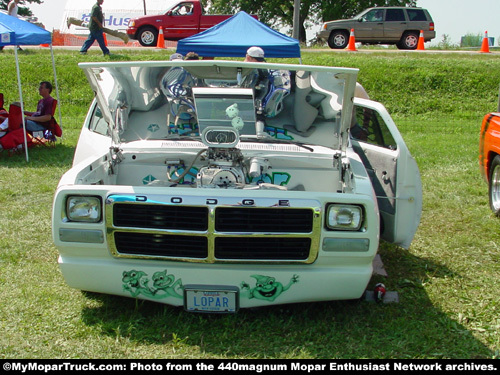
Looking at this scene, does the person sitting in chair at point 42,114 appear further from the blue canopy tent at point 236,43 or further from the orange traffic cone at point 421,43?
the orange traffic cone at point 421,43

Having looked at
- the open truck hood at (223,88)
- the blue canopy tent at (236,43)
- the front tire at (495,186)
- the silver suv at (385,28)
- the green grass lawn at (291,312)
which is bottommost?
the green grass lawn at (291,312)

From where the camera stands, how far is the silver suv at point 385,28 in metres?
21.6

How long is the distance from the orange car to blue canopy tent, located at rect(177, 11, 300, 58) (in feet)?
17.0

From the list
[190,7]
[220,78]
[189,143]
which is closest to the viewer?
[220,78]

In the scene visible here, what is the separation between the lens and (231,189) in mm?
3580

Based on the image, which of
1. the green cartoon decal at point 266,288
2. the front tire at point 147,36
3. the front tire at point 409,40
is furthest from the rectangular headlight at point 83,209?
the front tire at point 409,40

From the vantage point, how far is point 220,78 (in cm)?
436

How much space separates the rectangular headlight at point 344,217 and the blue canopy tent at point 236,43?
25.7 feet

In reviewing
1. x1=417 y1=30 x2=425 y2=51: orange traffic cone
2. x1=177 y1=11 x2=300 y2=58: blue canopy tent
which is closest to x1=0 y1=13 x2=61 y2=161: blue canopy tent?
x1=177 y1=11 x2=300 y2=58: blue canopy tent

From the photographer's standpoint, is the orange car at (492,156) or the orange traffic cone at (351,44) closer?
the orange car at (492,156)

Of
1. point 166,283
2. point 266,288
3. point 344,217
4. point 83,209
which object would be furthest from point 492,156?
point 83,209
